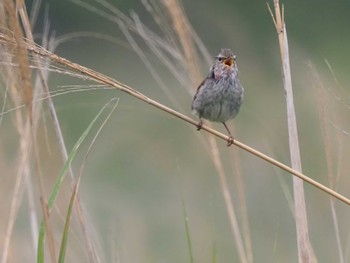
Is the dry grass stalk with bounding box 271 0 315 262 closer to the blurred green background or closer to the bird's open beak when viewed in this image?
the bird's open beak

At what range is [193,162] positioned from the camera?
440 inches

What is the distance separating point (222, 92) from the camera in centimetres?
377

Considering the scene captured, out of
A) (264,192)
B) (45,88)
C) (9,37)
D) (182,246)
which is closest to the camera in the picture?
(9,37)

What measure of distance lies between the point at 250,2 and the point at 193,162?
153 inches

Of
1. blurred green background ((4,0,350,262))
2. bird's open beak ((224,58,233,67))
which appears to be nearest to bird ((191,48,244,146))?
bird's open beak ((224,58,233,67))

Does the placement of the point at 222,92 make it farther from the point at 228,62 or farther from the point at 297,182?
the point at 297,182

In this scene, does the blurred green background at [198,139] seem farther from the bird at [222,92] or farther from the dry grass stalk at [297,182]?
the dry grass stalk at [297,182]

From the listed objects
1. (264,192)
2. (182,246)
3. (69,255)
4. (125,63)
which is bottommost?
(69,255)

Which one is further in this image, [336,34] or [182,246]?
[336,34]

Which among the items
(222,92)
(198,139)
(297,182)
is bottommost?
(297,182)

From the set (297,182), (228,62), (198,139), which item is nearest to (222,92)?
(228,62)

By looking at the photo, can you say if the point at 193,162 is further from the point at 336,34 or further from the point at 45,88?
the point at 45,88

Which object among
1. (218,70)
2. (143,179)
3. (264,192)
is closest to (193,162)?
(143,179)

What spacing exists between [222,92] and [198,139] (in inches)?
137
